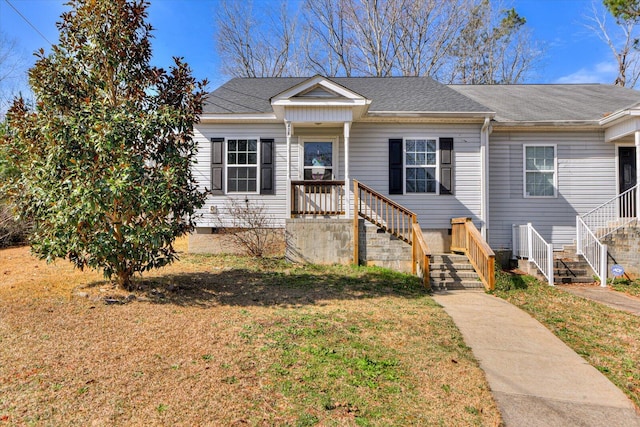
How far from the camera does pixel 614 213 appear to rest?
10211 mm

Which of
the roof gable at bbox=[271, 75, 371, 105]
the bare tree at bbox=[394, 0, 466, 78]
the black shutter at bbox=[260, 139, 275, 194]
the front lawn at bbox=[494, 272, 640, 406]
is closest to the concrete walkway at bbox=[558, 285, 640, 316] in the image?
the front lawn at bbox=[494, 272, 640, 406]

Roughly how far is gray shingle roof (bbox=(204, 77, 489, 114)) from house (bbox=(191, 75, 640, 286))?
8 centimetres

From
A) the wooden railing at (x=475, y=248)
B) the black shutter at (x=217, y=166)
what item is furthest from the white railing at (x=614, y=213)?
the black shutter at (x=217, y=166)

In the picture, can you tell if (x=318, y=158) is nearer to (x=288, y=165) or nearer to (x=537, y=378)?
(x=288, y=165)

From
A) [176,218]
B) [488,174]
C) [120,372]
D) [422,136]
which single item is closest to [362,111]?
[422,136]

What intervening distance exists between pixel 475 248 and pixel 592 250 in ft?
10.3

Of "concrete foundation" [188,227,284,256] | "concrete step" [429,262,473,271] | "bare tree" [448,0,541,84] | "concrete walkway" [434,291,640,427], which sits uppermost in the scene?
"bare tree" [448,0,541,84]

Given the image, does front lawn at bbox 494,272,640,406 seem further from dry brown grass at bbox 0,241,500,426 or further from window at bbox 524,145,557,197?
window at bbox 524,145,557,197

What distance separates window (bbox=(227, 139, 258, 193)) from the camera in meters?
10.5

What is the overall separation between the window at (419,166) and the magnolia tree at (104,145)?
20.6ft

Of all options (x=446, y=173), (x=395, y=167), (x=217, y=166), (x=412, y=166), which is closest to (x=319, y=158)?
(x=395, y=167)

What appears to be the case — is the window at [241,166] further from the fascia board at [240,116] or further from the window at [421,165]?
the window at [421,165]

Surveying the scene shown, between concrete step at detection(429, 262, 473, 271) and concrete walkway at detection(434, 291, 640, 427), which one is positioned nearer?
concrete walkway at detection(434, 291, 640, 427)

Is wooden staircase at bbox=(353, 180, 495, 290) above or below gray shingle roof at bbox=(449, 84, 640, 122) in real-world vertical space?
below
